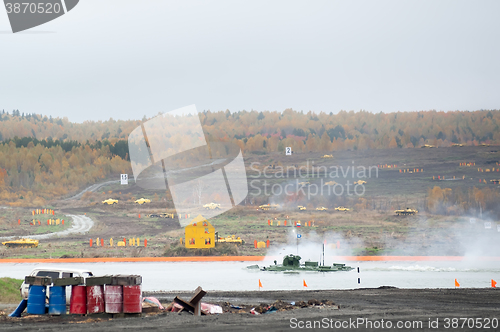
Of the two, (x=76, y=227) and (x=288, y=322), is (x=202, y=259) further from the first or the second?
(x=288, y=322)

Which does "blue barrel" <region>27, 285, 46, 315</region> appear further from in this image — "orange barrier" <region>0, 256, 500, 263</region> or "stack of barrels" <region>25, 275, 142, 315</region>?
"orange barrier" <region>0, 256, 500, 263</region>

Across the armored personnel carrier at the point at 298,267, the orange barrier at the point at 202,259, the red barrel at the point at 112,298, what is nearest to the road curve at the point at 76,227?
the orange barrier at the point at 202,259

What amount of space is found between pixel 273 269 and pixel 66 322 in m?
23.6

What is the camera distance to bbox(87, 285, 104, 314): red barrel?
1706cm

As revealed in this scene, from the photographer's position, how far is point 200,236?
58.5m

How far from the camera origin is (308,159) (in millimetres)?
140250

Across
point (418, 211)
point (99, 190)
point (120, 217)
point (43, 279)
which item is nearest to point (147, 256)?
point (120, 217)

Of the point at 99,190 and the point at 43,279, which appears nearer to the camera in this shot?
the point at 43,279

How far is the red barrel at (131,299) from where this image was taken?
56.0ft

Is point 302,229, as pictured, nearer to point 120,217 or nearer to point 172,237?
point 172,237

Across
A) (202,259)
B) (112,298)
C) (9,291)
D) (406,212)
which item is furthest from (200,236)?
(406,212)

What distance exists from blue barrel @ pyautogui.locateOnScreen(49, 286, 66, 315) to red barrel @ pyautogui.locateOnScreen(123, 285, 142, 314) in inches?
71.7

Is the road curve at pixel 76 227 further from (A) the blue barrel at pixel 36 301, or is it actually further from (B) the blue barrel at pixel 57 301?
(B) the blue barrel at pixel 57 301

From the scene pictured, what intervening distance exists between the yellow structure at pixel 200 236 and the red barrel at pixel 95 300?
39.4 m
